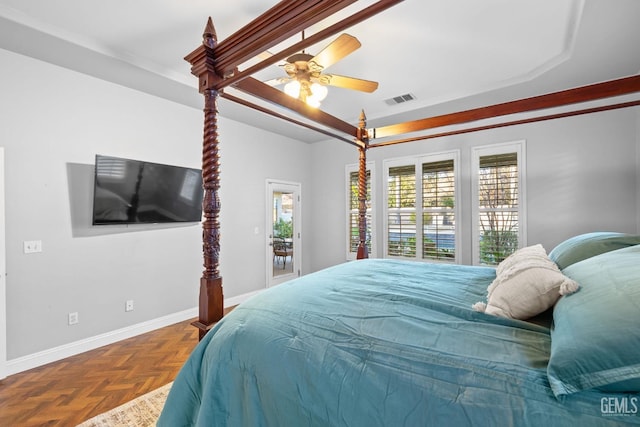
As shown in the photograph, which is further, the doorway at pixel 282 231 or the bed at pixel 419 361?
the doorway at pixel 282 231

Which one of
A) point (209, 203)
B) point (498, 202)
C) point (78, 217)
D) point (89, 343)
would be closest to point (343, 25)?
point (209, 203)

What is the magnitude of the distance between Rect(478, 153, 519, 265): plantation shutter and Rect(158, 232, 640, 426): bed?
3075mm

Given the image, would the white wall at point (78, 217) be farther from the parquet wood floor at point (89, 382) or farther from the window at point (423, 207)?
the window at point (423, 207)

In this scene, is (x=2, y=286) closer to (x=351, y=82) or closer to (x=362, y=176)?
(x=362, y=176)

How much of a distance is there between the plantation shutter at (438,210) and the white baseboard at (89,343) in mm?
3504

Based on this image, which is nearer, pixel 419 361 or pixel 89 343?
pixel 419 361

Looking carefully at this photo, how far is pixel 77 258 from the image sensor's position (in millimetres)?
2998

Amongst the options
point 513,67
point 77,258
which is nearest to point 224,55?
point 77,258

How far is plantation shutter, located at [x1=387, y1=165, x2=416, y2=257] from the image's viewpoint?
4719 mm

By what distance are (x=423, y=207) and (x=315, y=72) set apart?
9.73 feet

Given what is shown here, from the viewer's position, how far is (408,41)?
2.60m

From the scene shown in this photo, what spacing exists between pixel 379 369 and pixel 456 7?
2.50 meters

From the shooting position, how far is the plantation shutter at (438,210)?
172 inches

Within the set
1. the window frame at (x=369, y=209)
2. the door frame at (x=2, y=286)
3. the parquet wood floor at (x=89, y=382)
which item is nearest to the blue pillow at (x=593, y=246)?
the parquet wood floor at (x=89, y=382)
